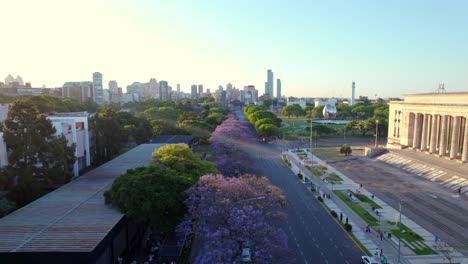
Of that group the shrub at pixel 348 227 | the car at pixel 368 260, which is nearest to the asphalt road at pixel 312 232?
the shrub at pixel 348 227

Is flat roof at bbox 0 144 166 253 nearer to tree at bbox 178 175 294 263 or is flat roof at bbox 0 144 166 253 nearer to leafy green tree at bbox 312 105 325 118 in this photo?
tree at bbox 178 175 294 263

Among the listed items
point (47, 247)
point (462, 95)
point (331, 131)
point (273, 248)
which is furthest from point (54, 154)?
point (331, 131)

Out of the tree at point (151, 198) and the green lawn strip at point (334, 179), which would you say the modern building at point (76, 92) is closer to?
the green lawn strip at point (334, 179)

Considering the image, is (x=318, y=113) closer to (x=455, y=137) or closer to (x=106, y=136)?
(x=455, y=137)

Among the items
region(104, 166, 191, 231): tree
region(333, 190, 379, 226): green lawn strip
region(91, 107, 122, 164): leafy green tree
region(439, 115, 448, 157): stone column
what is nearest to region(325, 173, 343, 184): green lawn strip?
region(333, 190, 379, 226): green lawn strip

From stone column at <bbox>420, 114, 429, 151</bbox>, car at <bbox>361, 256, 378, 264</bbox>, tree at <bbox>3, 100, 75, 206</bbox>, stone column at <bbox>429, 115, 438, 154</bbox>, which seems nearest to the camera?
car at <bbox>361, 256, 378, 264</bbox>

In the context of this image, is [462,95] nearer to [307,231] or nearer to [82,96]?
[307,231]

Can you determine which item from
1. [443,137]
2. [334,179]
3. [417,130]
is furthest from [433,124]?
[334,179]
